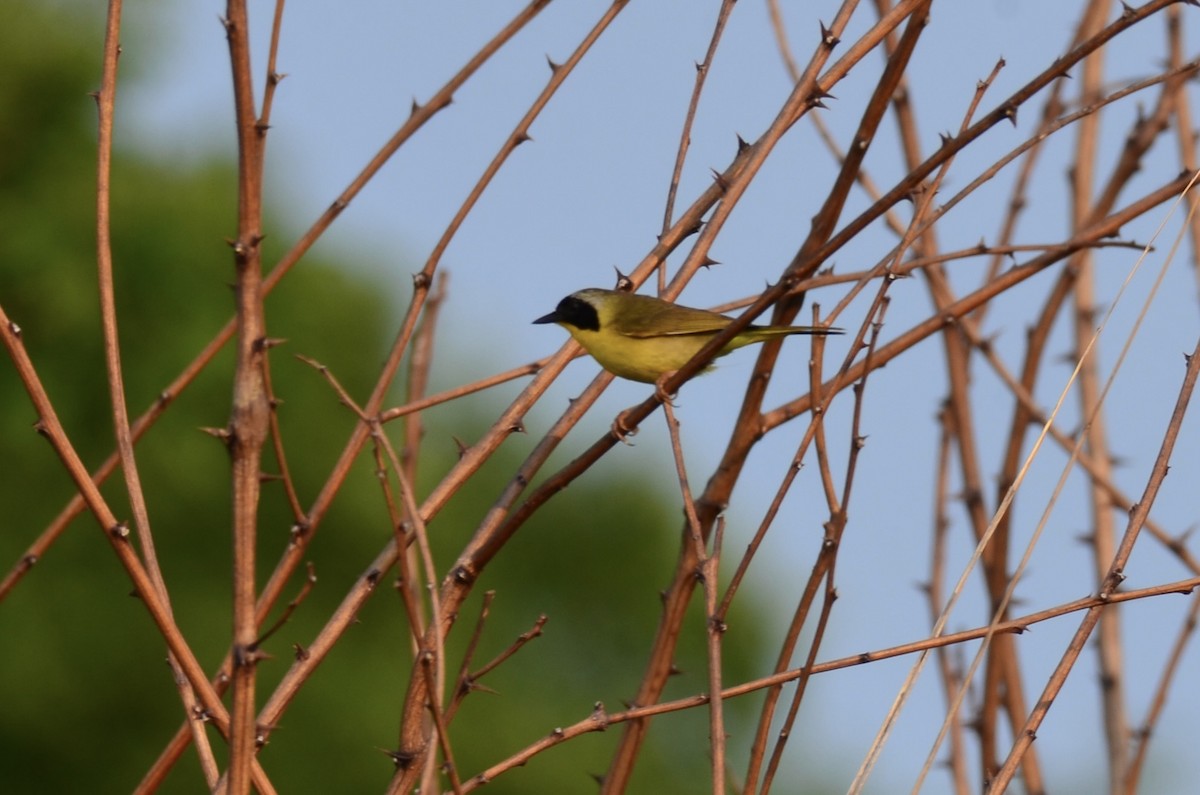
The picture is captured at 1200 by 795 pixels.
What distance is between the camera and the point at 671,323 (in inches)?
139

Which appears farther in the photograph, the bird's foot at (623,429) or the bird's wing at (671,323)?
the bird's wing at (671,323)

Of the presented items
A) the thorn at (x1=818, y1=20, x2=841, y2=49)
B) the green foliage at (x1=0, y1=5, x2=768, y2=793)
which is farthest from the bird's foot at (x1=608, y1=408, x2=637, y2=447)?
A: the green foliage at (x1=0, y1=5, x2=768, y2=793)

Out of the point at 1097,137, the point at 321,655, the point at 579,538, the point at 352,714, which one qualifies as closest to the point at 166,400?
the point at 321,655

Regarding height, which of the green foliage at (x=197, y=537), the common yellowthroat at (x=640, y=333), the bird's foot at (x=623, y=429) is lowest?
the bird's foot at (x=623, y=429)

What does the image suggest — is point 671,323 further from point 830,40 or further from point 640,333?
point 830,40

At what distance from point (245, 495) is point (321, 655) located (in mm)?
420

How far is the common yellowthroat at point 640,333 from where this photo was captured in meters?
3.49

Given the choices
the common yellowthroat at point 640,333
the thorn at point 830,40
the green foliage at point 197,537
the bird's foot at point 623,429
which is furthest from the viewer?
the green foliage at point 197,537

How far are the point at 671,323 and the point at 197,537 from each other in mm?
21945

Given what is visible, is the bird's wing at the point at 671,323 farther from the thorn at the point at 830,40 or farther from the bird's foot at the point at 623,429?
the thorn at the point at 830,40

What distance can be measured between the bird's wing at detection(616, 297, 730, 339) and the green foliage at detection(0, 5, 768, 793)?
→ 1851cm

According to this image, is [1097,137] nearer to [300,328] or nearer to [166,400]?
[166,400]

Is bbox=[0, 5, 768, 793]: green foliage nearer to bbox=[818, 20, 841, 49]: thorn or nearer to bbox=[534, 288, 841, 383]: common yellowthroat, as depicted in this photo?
bbox=[534, 288, 841, 383]: common yellowthroat

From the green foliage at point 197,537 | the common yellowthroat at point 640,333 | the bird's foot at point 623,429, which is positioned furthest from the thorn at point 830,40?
the green foliage at point 197,537
